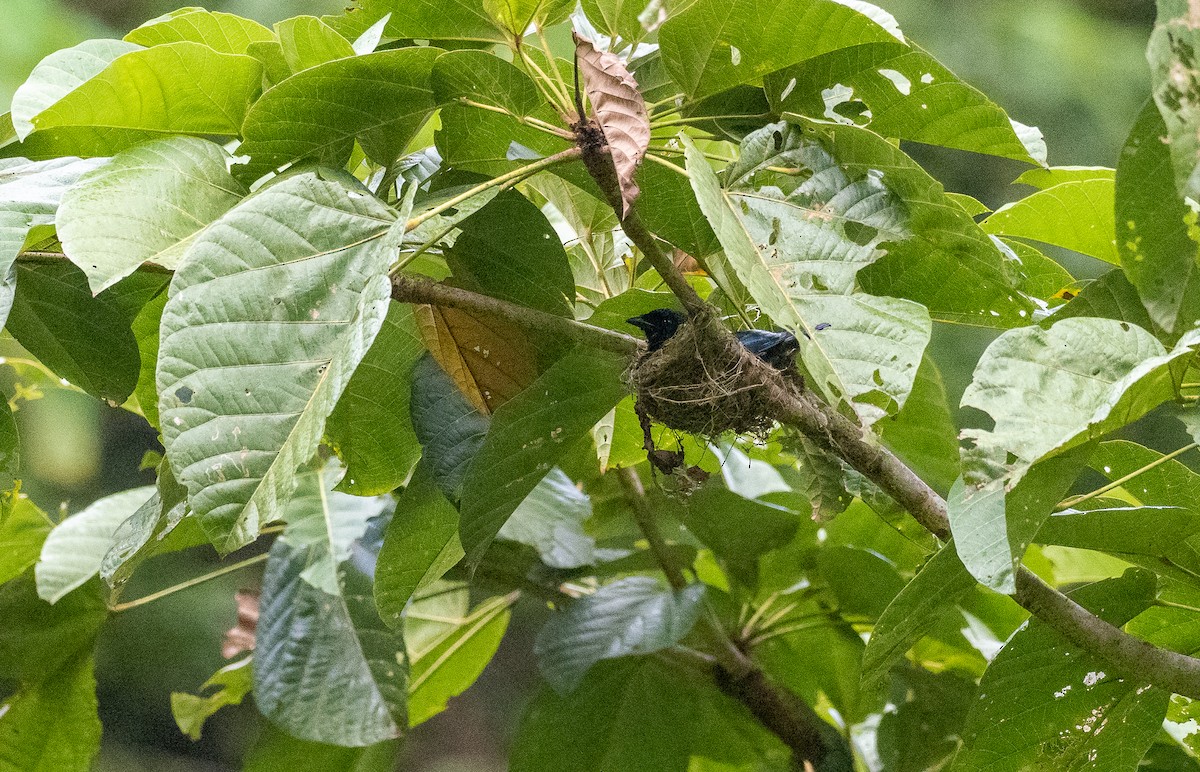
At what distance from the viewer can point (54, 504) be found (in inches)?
103

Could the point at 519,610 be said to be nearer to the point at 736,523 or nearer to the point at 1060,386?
the point at 736,523

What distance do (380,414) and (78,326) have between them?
0.18 metres

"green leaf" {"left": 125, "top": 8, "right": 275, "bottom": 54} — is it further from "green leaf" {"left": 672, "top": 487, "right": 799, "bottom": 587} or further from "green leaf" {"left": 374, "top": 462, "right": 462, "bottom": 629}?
"green leaf" {"left": 672, "top": 487, "right": 799, "bottom": 587}

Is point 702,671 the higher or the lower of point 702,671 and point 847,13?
the lower

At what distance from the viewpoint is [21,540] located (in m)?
0.84

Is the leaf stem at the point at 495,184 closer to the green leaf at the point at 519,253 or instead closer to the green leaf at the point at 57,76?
the green leaf at the point at 519,253

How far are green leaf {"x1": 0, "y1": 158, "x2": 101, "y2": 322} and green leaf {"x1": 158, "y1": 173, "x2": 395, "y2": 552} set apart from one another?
4.8 inches

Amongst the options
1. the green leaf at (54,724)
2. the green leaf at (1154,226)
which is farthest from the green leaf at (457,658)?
the green leaf at (1154,226)

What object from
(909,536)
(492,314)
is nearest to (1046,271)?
(909,536)

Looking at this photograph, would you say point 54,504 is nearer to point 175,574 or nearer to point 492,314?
point 175,574

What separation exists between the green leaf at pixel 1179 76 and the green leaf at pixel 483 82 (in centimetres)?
27

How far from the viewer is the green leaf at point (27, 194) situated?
49 cm

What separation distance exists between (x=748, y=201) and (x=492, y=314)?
0.15 meters

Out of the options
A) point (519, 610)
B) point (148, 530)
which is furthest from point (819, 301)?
point (519, 610)
